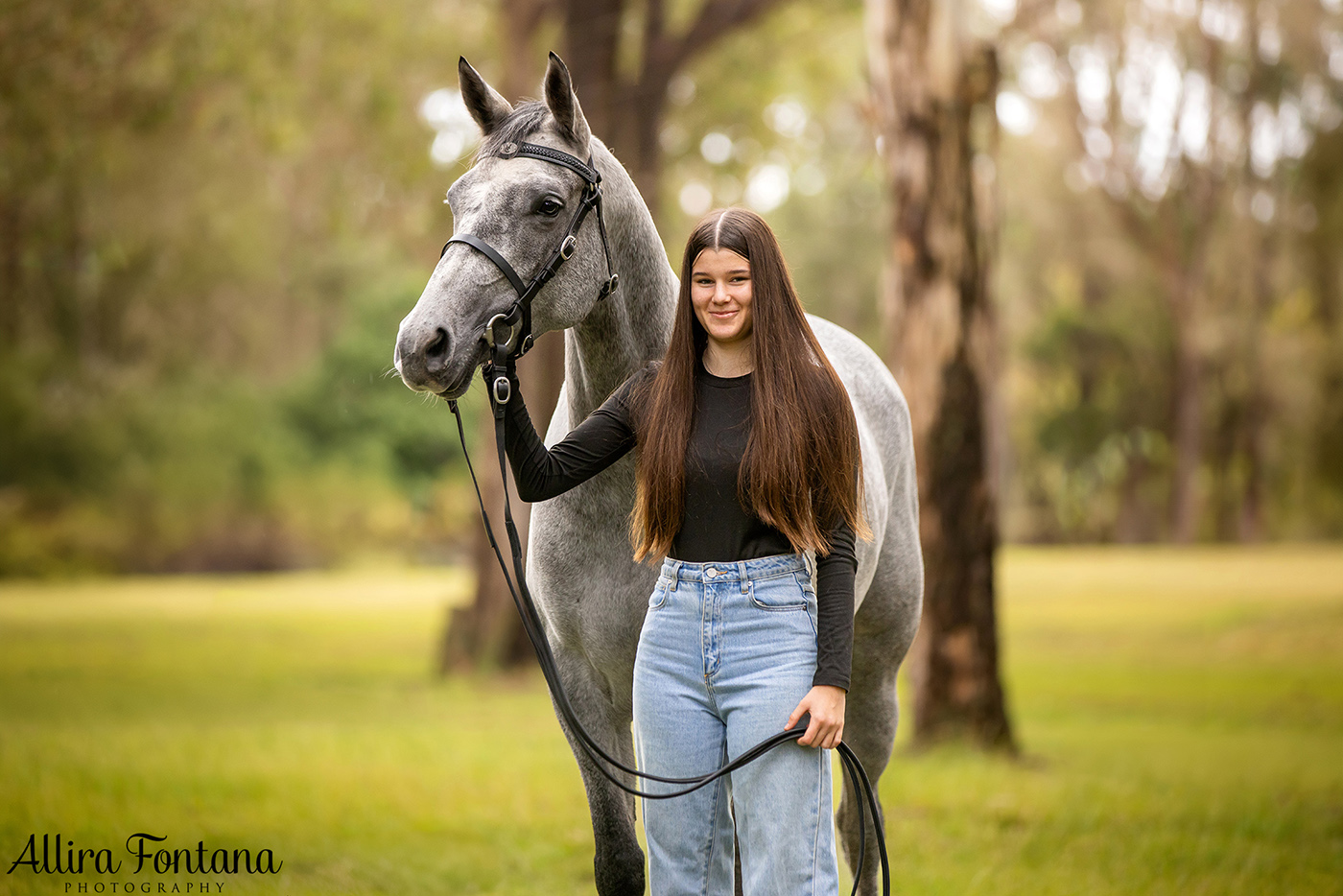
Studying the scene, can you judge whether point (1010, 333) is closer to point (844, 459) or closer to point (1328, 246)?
point (1328, 246)

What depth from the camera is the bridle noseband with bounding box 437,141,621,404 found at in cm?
244

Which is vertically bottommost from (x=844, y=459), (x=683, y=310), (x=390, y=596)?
(x=390, y=596)

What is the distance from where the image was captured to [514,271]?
2.46m

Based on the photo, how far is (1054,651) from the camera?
42.5 ft

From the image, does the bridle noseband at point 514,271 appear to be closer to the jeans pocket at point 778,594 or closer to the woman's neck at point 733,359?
the woman's neck at point 733,359

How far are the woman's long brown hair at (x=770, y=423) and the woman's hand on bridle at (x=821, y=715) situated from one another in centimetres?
30

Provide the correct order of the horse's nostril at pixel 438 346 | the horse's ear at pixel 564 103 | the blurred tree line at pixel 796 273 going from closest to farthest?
the horse's nostril at pixel 438 346 → the horse's ear at pixel 564 103 → the blurred tree line at pixel 796 273

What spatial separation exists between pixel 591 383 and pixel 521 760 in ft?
15.8

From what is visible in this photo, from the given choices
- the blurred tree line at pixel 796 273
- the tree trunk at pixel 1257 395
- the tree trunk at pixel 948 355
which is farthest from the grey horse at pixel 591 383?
the tree trunk at pixel 1257 395

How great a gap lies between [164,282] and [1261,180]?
66.8ft

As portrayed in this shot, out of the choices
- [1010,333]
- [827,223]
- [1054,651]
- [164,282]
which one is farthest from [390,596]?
[827,223]

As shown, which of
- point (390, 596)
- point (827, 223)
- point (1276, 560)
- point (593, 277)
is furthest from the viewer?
point (827, 223)

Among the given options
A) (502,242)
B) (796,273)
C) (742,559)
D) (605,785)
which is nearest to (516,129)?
(502,242)

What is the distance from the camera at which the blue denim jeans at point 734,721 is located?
2391mm
